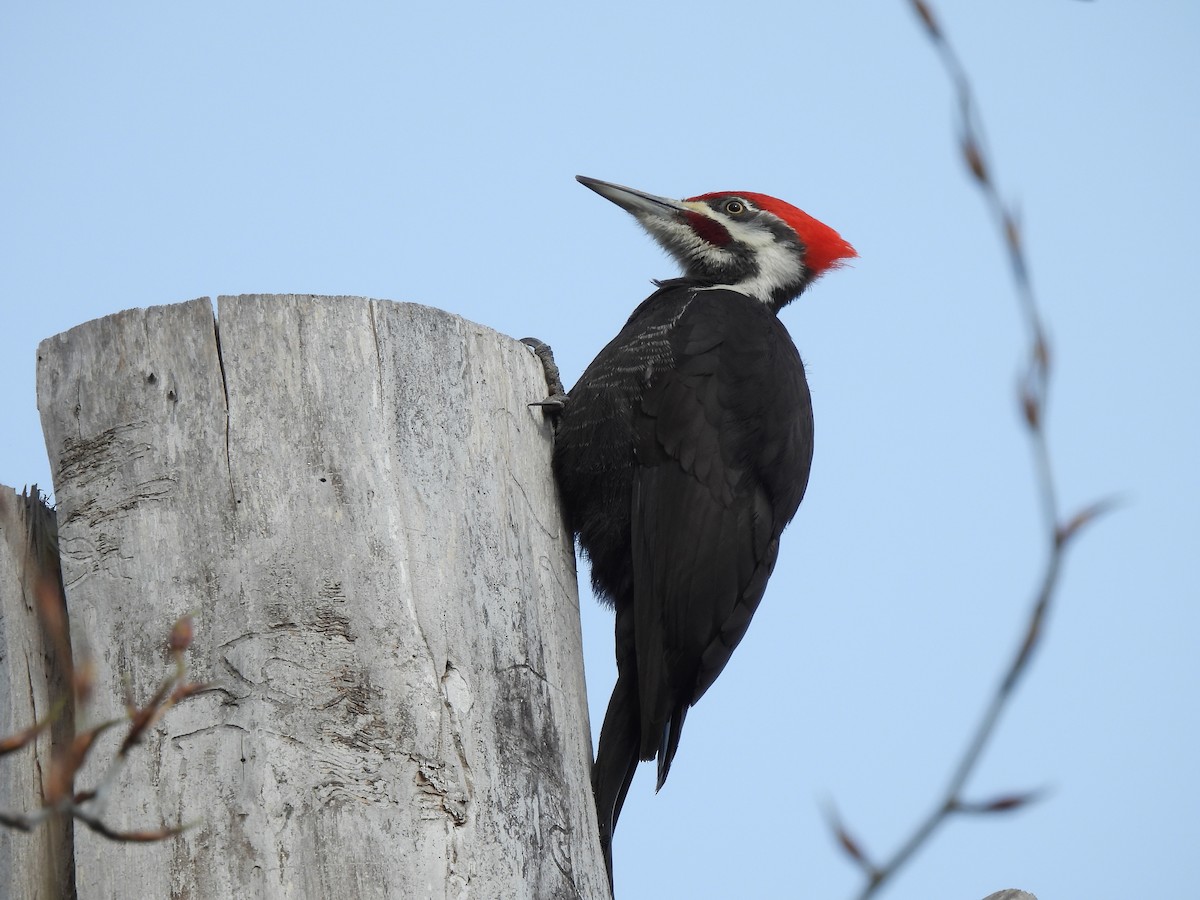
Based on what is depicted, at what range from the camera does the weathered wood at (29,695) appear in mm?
2420

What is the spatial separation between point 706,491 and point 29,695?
1644mm

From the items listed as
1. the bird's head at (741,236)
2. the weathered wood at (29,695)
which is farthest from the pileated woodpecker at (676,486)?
the weathered wood at (29,695)

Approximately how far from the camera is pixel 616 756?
3043mm

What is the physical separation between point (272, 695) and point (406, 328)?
0.79m

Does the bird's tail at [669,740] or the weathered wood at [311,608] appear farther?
the bird's tail at [669,740]

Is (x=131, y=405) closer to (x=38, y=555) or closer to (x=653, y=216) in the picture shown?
(x=38, y=555)

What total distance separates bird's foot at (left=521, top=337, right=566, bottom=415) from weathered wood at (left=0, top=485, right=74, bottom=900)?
1.14 m

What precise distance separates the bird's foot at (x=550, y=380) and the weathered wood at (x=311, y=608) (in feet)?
1.85

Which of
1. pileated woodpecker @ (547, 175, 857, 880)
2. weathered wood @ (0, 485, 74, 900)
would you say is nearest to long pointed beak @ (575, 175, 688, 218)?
pileated woodpecker @ (547, 175, 857, 880)

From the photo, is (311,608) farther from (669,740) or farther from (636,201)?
(636,201)

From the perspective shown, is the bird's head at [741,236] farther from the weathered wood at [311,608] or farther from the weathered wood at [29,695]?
the weathered wood at [29,695]

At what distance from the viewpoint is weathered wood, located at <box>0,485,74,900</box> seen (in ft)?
7.94

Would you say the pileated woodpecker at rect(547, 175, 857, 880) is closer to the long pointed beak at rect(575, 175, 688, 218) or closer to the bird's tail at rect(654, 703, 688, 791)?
the bird's tail at rect(654, 703, 688, 791)

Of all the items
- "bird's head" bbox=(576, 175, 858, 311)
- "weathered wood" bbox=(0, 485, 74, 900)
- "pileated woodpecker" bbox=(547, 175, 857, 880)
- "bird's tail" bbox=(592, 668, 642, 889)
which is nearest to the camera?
"weathered wood" bbox=(0, 485, 74, 900)
